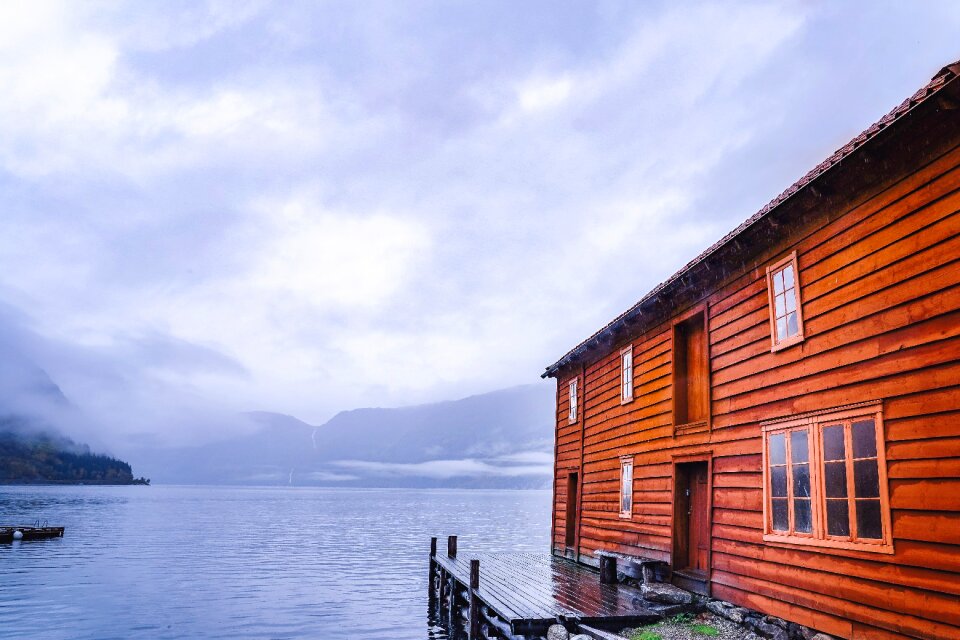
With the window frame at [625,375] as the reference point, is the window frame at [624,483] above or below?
below

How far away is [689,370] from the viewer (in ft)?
49.3

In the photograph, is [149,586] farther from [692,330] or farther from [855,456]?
[855,456]

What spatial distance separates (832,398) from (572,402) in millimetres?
13893

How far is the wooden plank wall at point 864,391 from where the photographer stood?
7.78m

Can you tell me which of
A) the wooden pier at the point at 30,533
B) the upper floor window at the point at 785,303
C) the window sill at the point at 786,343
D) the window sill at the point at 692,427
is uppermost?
the upper floor window at the point at 785,303

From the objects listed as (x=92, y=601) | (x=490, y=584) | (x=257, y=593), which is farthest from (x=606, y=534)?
(x=92, y=601)

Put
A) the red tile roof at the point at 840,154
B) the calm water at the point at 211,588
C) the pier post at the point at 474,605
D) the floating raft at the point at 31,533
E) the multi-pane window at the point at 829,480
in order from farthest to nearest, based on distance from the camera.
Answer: the floating raft at the point at 31,533 < the calm water at the point at 211,588 < the pier post at the point at 474,605 < the multi-pane window at the point at 829,480 < the red tile roof at the point at 840,154

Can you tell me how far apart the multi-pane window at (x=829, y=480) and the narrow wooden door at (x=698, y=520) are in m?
3.05

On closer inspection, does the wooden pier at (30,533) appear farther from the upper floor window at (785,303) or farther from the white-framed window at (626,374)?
the upper floor window at (785,303)

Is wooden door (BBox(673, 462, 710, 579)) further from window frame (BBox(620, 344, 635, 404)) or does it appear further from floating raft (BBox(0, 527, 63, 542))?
floating raft (BBox(0, 527, 63, 542))

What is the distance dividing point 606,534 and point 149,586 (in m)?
24.9

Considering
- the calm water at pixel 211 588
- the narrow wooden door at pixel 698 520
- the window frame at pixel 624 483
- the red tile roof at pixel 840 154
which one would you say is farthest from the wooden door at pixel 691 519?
the calm water at pixel 211 588

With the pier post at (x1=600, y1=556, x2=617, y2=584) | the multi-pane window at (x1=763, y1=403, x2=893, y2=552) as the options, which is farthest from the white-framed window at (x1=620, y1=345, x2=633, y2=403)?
the multi-pane window at (x1=763, y1=403, x2=893, y2=552)

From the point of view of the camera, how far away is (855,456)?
9000 millimetres
